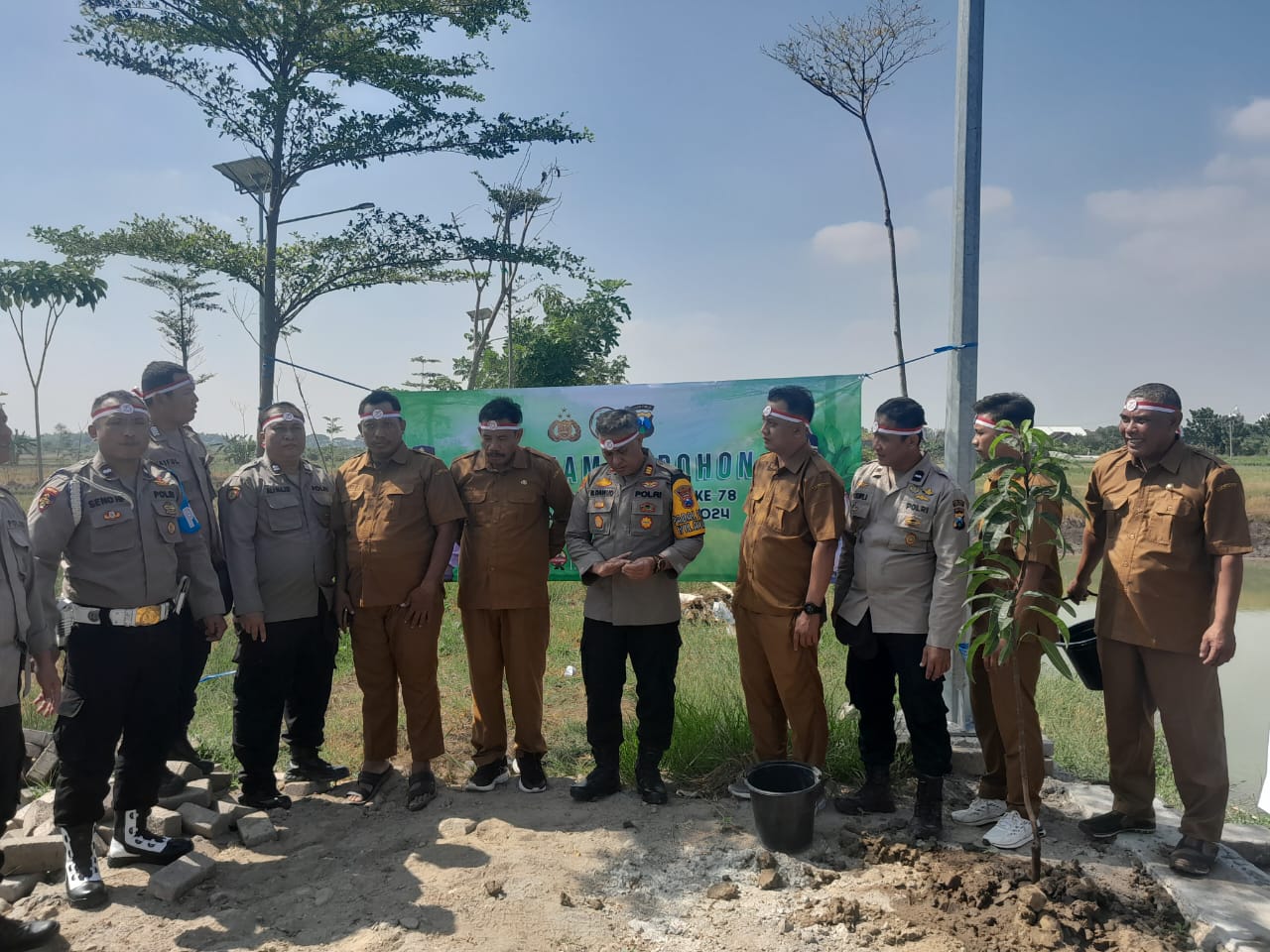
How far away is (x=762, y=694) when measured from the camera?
3.78 m

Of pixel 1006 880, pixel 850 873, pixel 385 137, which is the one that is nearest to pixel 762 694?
pixel 850 873

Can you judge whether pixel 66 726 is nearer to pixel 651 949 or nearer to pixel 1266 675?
pixel 651 949

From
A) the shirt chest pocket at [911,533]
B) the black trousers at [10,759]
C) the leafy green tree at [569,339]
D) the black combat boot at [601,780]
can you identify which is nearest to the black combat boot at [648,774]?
the black combat boot at [601,780]

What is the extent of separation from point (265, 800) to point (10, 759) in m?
1.27

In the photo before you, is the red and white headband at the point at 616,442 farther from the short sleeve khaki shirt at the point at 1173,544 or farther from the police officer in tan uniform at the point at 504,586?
the short sleeve khaki shirt at the point at 1173,544

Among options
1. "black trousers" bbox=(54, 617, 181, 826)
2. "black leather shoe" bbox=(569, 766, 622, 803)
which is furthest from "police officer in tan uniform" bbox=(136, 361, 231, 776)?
"black leather shoe" bbox=(569, 766, 622, 803)

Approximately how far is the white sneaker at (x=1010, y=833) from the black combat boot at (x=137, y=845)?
10.6ft

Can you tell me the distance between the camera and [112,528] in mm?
3066

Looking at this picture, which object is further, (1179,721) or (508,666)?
(508,666)

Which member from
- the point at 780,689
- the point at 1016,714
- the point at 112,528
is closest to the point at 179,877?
the point at 112,528

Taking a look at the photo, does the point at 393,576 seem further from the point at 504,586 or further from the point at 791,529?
the point at 791,529

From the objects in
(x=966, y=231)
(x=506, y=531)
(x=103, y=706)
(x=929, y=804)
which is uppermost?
(x=966, y=231)

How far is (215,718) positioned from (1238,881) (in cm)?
533

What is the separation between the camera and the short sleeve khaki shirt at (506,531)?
12.6 feet
